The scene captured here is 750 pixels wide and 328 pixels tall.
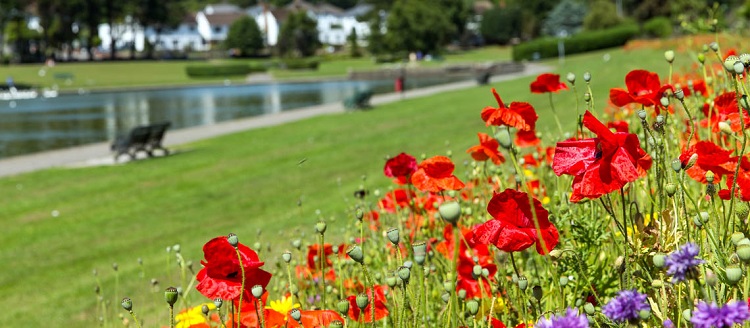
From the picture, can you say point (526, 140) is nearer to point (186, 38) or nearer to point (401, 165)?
point (401, 165)

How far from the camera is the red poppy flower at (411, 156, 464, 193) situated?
2.23 metres

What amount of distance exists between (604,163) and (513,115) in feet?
2.17

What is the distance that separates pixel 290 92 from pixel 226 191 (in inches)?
1136

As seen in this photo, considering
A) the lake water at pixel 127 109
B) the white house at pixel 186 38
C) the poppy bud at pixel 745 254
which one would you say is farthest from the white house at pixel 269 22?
the poppy bud at pixel 745 254

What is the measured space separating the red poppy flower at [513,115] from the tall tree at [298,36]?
262 feet

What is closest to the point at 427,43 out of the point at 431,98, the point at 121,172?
the point at 431,98

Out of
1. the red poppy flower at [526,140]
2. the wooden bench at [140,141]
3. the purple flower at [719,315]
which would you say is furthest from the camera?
the wooden bench at [140,141]

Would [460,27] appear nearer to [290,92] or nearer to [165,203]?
[290,92]

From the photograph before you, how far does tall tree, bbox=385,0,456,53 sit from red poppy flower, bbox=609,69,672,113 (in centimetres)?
6670

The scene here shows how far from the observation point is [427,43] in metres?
69.8

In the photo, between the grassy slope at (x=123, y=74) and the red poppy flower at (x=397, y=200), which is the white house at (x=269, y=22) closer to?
the grassy slope at (x=123, y=74)

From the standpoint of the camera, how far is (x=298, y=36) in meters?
82.4

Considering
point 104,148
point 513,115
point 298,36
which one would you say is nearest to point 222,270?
point 513,115

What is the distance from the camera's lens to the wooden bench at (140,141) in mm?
13719
